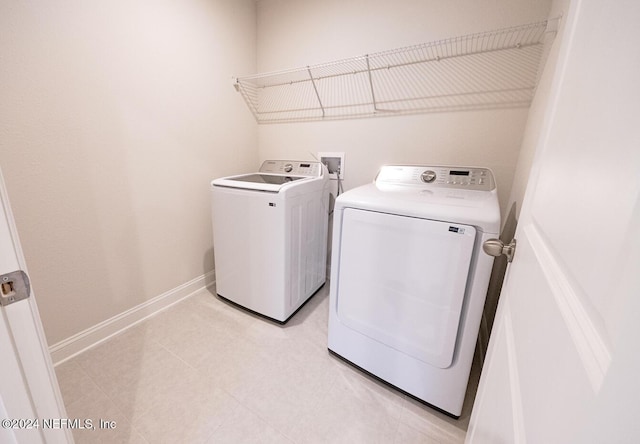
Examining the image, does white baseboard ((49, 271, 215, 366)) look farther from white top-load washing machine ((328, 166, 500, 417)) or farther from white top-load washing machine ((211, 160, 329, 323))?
white top-load washing machine ((328, 166, 500, 417))

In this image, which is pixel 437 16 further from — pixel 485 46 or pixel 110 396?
pixel 110 396

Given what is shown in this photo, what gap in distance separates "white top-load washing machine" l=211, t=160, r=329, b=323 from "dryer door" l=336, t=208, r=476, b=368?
483mm

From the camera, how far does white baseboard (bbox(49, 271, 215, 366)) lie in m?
1.48

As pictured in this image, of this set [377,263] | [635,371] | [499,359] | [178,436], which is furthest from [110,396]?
[635,371]

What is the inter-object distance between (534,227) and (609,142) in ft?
1.10

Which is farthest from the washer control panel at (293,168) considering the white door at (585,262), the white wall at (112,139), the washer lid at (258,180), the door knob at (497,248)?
the white door at (585,262)

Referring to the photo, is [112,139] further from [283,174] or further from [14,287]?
[14,287]

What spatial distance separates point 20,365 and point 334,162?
6.66 ft

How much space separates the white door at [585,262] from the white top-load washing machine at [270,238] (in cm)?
129

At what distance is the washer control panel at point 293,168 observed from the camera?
2061 mm

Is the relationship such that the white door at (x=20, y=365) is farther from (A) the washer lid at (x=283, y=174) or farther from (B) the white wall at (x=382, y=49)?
(B) the white wall at (x=382, y=49)

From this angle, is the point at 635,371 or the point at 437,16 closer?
the point at 635,371

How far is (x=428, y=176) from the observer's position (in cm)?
158

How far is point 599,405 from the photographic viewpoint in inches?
9.1
